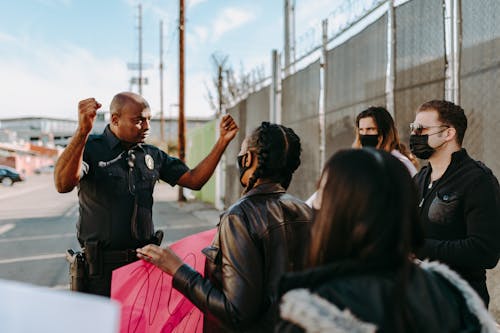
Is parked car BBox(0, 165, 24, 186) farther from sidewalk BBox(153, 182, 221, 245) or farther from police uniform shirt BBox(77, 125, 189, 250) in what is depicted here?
police uniform shirt BBox(77, 125, 189, 250)

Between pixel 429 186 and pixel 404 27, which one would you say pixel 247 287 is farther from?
pixel 404 27

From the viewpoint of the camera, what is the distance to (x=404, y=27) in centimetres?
501

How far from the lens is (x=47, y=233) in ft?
32.6

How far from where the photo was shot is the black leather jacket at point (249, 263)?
5.42ft

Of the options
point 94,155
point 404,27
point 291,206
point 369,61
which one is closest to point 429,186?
point 291,206

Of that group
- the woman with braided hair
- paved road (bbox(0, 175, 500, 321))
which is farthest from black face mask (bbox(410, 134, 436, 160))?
paved road (bbox(0, 175, 500, 321))

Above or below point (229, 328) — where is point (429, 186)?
above

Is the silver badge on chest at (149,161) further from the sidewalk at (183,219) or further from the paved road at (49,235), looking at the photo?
the sidewalk at (183,219)

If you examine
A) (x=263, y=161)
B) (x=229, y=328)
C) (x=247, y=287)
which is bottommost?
(x=229, y=328)

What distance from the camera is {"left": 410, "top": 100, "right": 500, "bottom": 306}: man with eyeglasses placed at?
7.24 ft

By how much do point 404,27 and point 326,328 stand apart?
15.4 ft

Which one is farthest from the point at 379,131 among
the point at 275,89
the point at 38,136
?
the point at 38,136

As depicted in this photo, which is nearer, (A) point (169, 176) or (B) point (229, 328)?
(B) point (229, 328)

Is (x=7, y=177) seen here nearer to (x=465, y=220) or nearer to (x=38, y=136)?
(x=465, y=220)
